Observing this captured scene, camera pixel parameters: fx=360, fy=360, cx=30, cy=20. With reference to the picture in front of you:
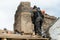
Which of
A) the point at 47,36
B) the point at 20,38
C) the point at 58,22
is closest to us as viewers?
the point at 20,38

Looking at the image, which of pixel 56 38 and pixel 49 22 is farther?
pixel 49 22

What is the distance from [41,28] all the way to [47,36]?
680 mm

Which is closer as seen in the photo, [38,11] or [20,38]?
[20,38]

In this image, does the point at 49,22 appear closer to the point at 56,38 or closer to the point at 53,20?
the point at 53,20

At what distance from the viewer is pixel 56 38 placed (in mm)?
16141

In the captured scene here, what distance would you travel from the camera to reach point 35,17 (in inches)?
639

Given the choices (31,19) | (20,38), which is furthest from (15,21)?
(20,38)

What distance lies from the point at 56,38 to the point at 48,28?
95cm

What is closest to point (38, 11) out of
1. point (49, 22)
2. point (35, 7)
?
point (35, 7)

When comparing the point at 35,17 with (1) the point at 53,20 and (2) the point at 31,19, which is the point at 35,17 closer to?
(2) the point at 31,19

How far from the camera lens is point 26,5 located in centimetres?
1625

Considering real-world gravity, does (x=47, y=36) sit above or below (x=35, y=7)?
below

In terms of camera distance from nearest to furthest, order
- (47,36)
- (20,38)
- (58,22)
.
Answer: (20,38) < (47,36) < (58,22)

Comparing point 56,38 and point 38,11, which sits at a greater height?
point 38,11
